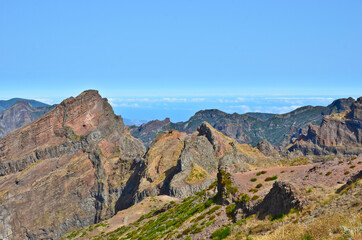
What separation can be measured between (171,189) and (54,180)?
92585 mm

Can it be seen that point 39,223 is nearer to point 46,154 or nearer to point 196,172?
point 46,154

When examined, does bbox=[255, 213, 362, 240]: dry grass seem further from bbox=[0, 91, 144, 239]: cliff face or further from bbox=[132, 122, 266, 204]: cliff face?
bbox=[0, 91, 144, 239]: cliff face

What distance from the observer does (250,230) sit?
30750mm

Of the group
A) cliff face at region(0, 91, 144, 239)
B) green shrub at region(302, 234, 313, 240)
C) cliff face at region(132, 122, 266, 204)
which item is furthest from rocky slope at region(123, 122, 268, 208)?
green shrub at region(302, 234, 313, 240)

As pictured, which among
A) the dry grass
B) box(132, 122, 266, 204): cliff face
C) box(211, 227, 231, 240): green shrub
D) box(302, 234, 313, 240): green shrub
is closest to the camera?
the dry grass

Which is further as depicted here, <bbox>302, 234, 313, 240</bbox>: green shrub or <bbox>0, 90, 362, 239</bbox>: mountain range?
<bbox>0, 90, 362, 239</bbox>: mountain range

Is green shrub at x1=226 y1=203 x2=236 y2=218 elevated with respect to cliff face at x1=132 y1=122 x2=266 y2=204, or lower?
elevated

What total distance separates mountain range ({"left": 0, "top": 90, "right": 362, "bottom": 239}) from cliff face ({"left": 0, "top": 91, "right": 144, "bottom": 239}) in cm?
52

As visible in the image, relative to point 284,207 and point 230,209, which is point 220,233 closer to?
point 230,209

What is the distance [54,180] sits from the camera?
167500 mm

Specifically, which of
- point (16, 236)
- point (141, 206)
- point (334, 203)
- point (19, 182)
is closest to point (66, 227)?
point (16, 236)

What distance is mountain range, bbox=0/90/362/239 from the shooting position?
1193 inches

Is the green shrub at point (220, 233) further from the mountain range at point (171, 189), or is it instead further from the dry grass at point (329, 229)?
the dry grass at point (329, 229)

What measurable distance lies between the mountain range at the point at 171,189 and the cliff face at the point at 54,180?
523 mm
